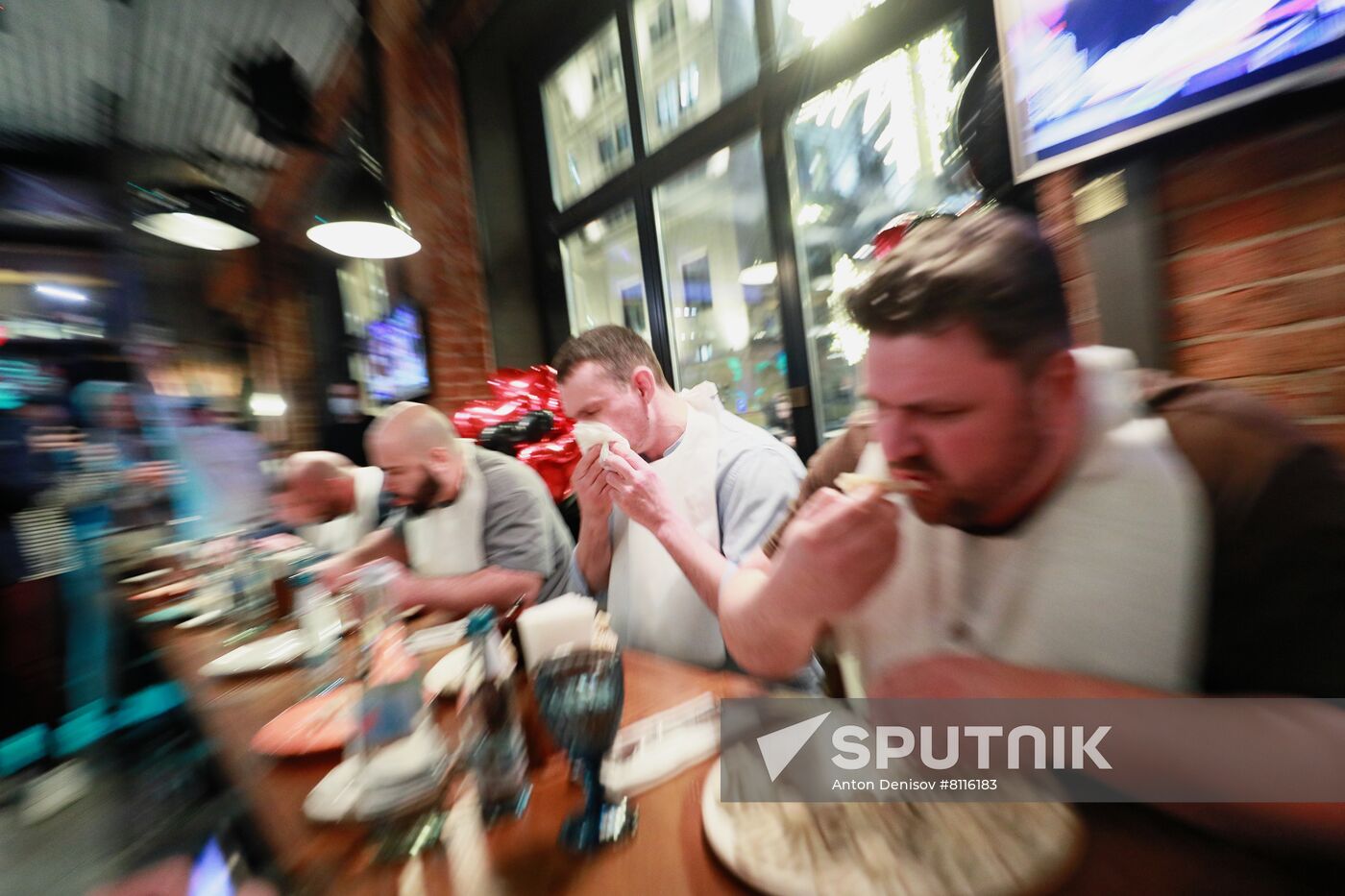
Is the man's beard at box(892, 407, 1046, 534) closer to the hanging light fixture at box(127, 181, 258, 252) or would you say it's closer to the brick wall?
the brick wall

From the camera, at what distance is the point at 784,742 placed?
61 centimetres

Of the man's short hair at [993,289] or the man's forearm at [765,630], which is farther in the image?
the man's forearm at [765,630]

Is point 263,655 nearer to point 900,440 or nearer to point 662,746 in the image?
point 662,746

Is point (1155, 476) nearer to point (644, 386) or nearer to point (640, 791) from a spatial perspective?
point (640, 791)

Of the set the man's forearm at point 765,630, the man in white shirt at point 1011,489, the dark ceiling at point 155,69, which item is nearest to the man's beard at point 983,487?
the man in white shirt at point 1011,489

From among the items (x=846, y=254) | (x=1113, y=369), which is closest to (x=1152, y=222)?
(x=1113, y=369)

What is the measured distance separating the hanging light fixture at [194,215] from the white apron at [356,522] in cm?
46

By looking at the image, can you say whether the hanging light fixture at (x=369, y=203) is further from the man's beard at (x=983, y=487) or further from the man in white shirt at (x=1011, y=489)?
the man's beard at (x=983, y=487)

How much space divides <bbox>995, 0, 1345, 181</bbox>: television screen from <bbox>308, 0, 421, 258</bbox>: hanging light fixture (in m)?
1.17

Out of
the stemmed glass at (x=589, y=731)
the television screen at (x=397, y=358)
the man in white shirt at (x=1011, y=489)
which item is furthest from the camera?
the television screen at (x=397, y=358)

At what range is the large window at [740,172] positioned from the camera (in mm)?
1380

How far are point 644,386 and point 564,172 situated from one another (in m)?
0.88

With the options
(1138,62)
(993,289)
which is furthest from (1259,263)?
(993,289)

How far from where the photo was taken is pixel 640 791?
61 cm
